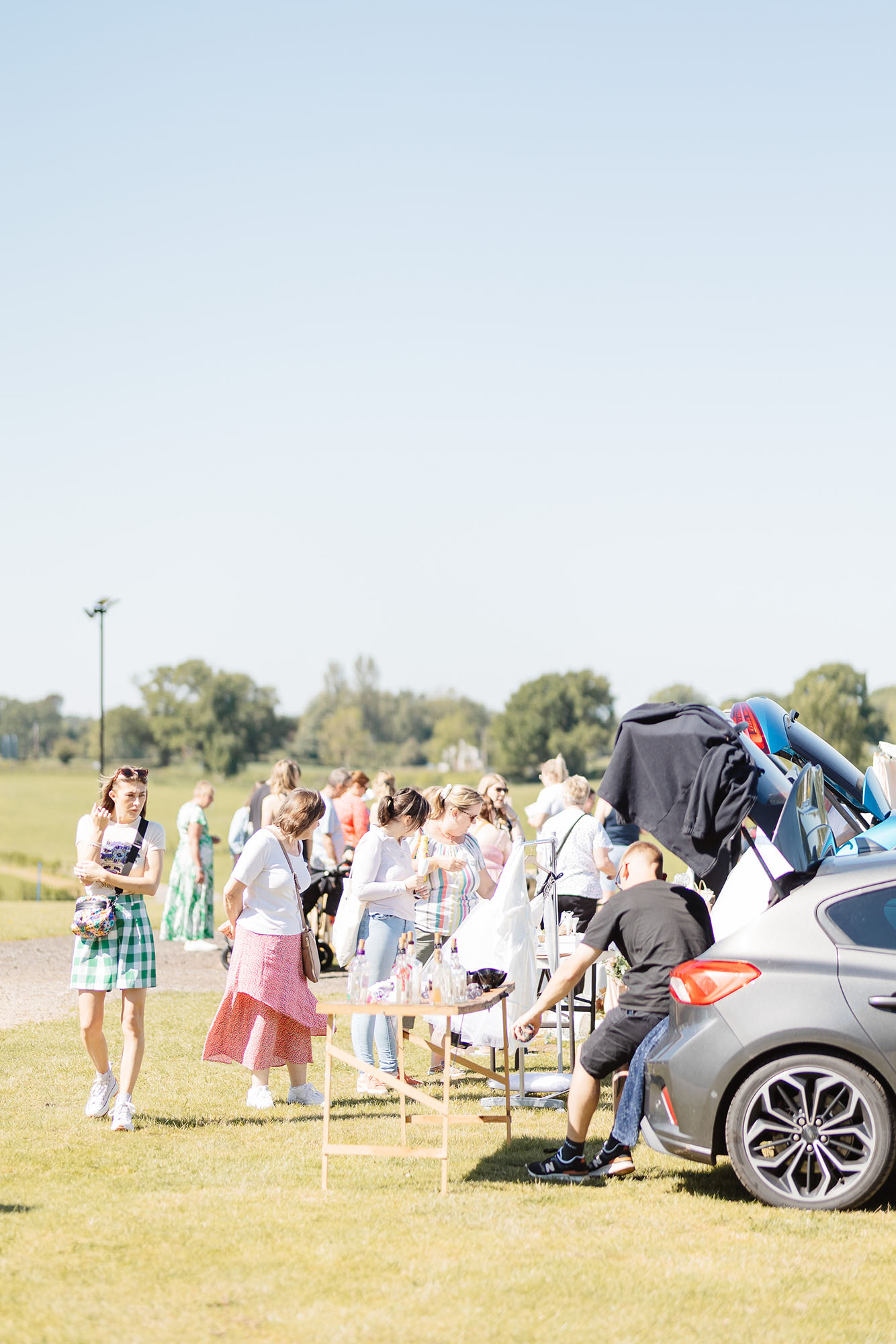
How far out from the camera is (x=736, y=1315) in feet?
15.9

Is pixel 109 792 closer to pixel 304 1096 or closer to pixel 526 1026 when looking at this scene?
pixel 304 1096

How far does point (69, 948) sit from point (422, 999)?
489 inches

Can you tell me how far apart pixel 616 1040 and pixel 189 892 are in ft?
39.0

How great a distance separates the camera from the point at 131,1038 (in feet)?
25.7

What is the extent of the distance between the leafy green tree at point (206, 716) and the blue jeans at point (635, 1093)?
14257 cm

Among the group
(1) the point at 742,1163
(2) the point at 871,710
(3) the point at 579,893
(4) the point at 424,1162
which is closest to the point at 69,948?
(3) the point at 579,893

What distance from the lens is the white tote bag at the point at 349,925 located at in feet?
29.0

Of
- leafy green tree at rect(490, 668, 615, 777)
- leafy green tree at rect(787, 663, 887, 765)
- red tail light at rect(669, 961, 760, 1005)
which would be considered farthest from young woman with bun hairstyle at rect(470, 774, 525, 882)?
leafy green tree at rect(490, 668, 615, 777)

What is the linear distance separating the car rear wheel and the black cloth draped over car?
1.22 meters

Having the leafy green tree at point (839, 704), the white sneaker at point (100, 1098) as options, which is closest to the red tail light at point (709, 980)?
the white sneaker at point (100, 1098)

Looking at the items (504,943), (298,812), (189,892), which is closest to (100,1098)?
(298,812)

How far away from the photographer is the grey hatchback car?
19.4 ft

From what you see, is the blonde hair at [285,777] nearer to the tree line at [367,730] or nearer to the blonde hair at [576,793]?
the blonde hair at [576,793]

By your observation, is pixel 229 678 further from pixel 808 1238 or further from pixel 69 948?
pixel 808 1238
